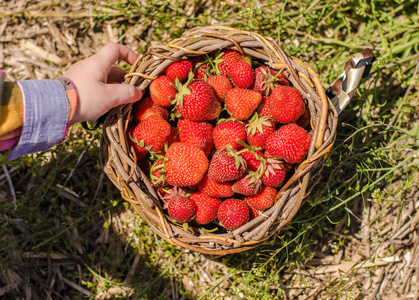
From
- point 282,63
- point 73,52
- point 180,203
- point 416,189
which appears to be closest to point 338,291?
point 416,189

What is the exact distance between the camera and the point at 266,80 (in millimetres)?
1760

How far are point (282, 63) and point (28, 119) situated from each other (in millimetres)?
1204

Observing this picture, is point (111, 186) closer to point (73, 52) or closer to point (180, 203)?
point (180, 203)

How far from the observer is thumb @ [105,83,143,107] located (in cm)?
158

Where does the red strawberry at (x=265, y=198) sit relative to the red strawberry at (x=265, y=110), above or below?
below

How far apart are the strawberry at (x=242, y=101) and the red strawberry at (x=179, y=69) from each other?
265mm

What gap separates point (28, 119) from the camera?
1.43m

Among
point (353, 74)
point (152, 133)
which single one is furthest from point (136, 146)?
point (353, 74)

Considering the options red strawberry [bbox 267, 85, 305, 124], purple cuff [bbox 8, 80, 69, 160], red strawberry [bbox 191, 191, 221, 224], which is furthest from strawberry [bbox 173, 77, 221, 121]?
purple cuff [bbox 8, 80, 69, 160]

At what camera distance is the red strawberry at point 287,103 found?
1619mm

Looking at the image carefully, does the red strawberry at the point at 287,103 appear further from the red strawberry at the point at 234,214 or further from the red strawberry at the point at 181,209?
the red strawberry at the point at 181,209

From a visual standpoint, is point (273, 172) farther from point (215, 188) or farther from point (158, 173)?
point (158, 173)

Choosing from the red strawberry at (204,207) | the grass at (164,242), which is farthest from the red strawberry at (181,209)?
the grass at (164,242)

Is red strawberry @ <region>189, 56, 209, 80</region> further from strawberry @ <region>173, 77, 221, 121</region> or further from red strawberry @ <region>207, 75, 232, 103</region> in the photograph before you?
strawberry @ <region>173, 77, 221, 121</region>
